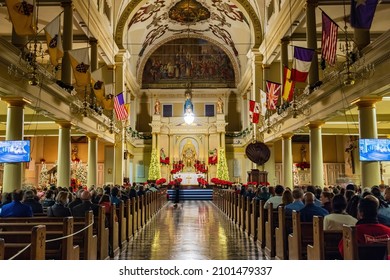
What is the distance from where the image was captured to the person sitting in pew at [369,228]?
4156mm

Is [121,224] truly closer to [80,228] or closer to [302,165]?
[80,228]

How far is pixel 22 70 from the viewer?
1096cm

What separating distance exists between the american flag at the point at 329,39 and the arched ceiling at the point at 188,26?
14230mm

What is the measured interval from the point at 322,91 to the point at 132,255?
28.4ft

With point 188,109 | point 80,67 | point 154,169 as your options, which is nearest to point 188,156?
point 154,169

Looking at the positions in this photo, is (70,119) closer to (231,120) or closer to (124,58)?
(124,58)

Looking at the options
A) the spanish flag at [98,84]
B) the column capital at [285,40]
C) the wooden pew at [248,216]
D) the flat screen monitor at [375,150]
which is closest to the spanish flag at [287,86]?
the flat screen monitor at [375,150]

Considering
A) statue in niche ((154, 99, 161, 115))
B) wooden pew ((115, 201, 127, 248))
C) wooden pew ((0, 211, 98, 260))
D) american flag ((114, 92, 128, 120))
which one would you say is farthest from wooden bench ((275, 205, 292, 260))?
statue in niche ((154, 99, 161, 115))

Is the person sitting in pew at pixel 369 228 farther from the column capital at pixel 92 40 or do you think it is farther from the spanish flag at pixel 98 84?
the column capital at pixel 92 40

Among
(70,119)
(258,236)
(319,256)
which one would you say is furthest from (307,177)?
(319,256)

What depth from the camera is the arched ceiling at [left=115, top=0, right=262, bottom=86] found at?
25.4m

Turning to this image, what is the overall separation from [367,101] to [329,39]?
6.58 ft

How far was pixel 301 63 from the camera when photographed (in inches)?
514

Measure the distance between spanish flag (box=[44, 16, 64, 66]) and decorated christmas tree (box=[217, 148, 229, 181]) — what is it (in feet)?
70.5
